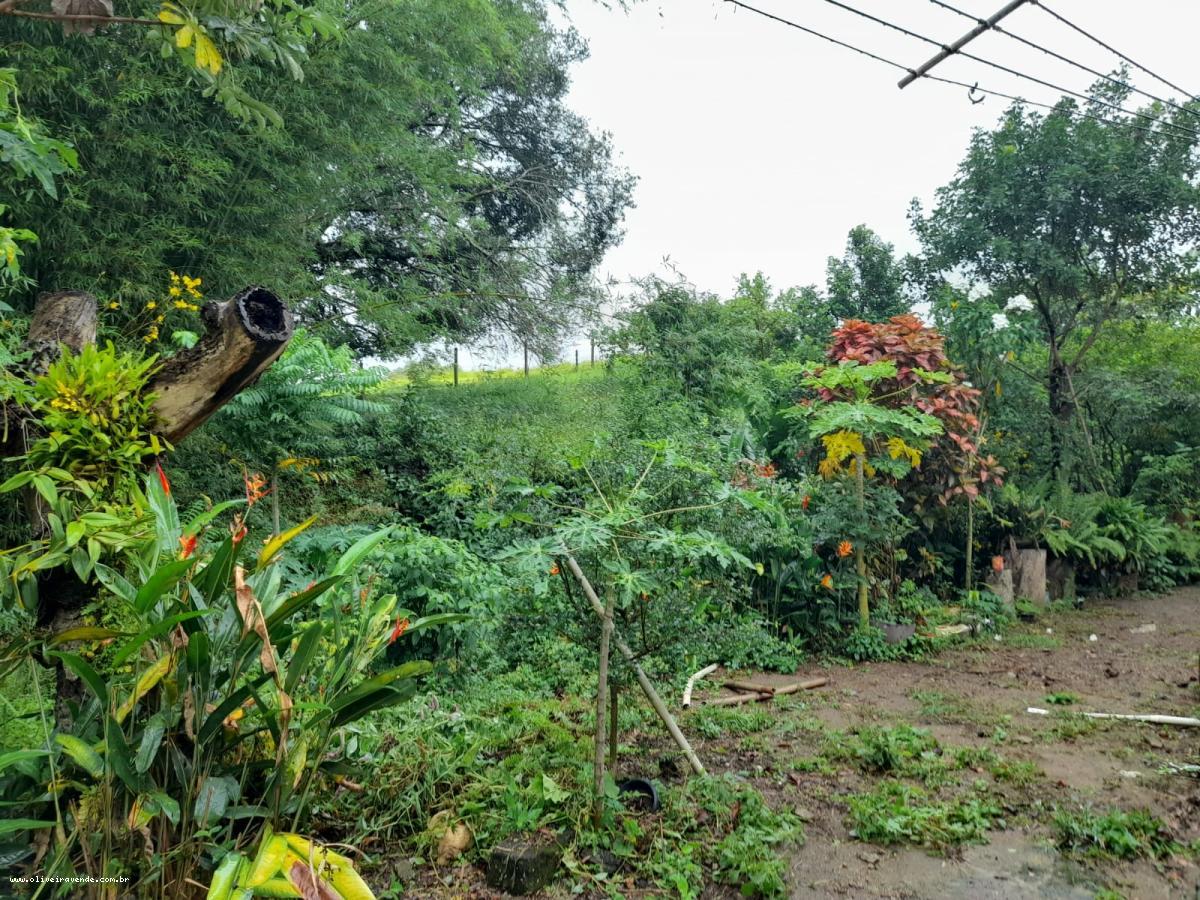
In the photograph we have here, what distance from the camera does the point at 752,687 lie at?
173 inches

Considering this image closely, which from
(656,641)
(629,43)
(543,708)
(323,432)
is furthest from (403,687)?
(629,43)

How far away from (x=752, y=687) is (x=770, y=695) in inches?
5.7

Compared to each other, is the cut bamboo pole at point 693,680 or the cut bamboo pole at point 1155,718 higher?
the cut bamboo pole at point 693,680

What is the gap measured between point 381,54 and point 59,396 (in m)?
4.59

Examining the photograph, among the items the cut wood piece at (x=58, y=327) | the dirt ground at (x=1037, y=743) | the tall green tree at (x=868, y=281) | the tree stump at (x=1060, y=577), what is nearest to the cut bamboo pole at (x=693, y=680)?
the dirt ground at (x=1037, y=743)

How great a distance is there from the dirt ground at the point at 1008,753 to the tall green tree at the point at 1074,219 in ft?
14.5

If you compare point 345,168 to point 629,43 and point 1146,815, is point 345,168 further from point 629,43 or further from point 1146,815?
point 1146,815

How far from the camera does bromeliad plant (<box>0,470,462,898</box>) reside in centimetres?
168

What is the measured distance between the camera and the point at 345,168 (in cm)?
600

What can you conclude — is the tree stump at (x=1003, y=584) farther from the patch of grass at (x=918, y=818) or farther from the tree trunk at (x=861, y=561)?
the patch of grass at (x=918, y=818)

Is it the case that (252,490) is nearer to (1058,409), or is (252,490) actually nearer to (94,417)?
(94,417)

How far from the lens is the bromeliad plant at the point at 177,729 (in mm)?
1677

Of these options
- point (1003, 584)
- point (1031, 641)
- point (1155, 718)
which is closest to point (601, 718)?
point (1155, 718)
